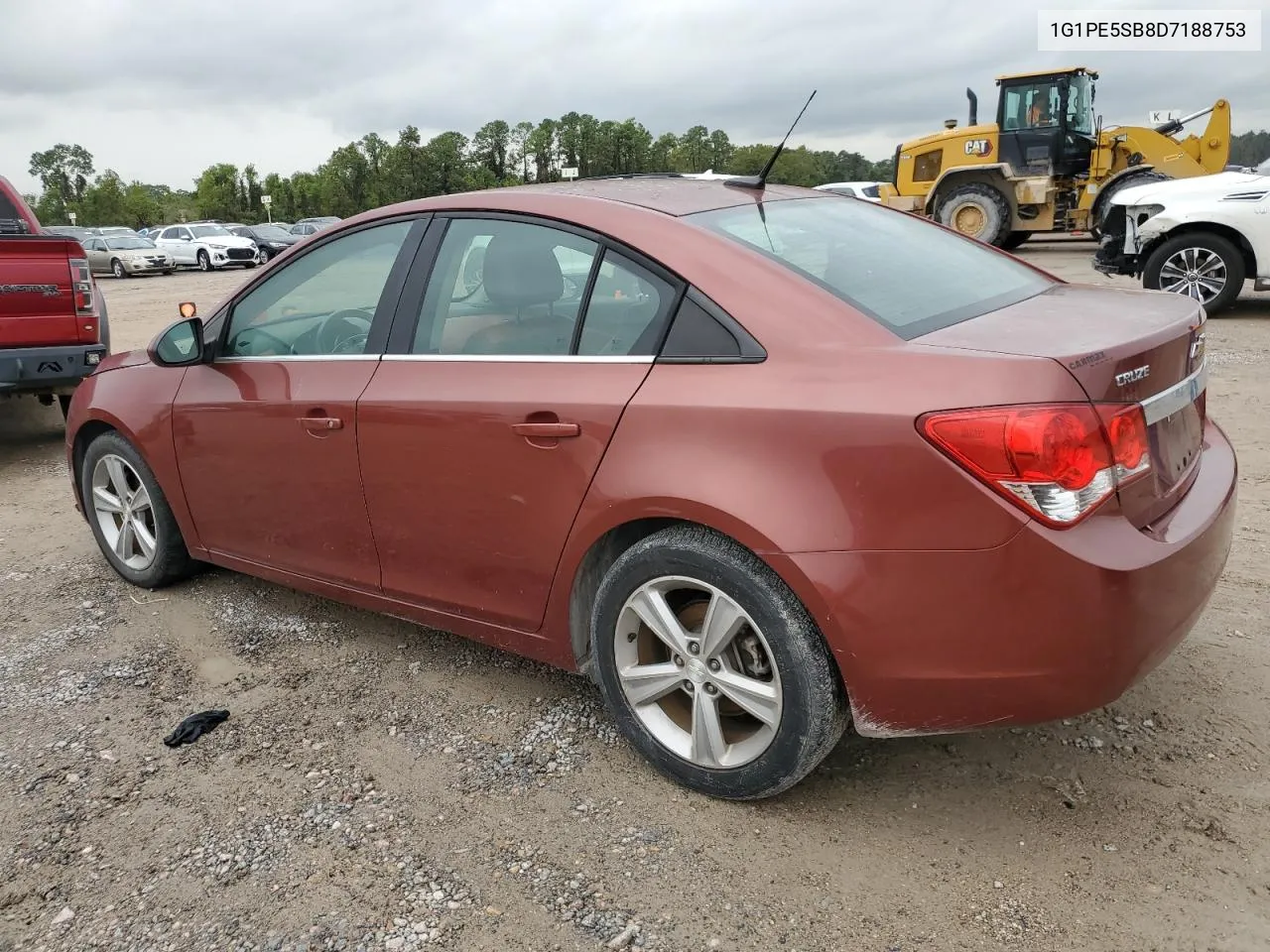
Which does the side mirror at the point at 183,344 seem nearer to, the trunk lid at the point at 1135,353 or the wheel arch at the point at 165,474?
the wheel arch at the point at 165,474

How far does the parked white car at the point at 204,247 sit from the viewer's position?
33312 millimetres

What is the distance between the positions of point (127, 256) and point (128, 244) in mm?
1047

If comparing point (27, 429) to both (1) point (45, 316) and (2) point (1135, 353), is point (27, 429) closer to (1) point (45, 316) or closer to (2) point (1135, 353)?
(1) point (45, 316)

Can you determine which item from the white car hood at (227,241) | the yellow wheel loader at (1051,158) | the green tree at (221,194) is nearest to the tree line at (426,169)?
the green tree at (221,194)

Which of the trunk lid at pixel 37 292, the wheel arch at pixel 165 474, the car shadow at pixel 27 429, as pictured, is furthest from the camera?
the car shadow at pixel 27 429

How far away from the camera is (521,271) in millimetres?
2932

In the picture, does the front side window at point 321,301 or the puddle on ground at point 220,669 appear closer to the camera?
the front side window at point 321,301

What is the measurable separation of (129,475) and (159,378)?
0.59 metres

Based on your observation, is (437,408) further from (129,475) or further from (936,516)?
(129,475)

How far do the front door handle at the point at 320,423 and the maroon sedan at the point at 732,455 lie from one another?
2 centimetres

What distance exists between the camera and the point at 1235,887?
2180 mm

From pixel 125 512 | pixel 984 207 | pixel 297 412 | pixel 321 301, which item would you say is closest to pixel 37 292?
pixel 125 512

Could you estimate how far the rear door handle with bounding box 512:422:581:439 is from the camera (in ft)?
8.52

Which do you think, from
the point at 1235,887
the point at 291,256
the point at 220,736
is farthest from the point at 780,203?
the point at 220,736
